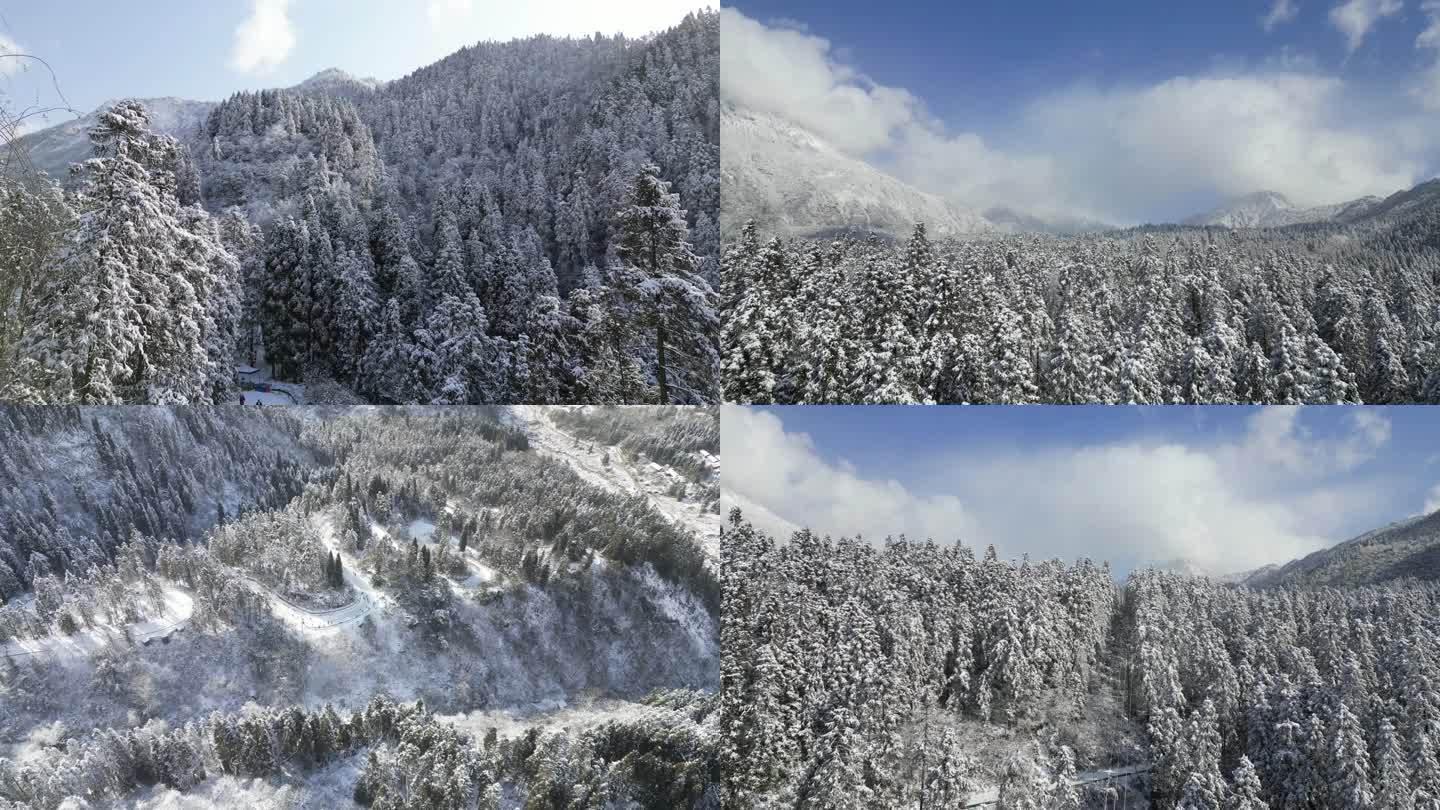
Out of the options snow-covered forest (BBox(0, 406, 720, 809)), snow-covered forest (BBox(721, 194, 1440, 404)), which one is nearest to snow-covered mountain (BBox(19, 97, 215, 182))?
snow-covered forest (BBox(0, 406, 720, 809))

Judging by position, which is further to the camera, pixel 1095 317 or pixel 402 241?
pixel 402 241

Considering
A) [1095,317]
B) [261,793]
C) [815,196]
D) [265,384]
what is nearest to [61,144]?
[261,793]

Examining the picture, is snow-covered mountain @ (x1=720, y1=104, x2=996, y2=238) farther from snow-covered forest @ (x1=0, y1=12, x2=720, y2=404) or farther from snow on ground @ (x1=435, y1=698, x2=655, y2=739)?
snow on ground @ (x1=435, y1=698, x2=655, y2=739)

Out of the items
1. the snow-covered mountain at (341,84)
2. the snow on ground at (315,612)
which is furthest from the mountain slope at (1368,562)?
the snow-covered mountain at (341,84)

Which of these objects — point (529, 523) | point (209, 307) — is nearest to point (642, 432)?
point (529, 523)

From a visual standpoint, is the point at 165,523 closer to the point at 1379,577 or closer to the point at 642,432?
the point at 642,432

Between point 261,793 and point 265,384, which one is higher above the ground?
point 265,384

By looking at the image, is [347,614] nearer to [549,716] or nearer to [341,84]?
[549,716]
